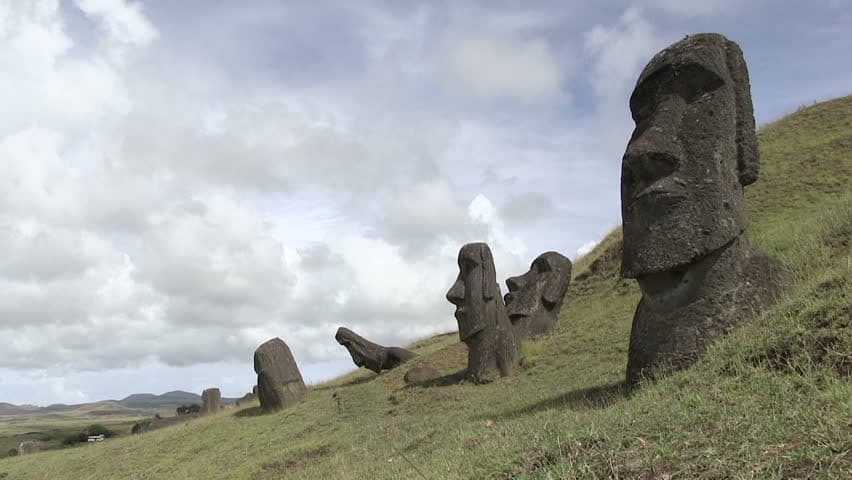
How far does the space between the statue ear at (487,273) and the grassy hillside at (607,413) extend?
1.64m

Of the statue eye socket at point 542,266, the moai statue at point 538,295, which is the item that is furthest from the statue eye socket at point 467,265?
the statue eye socket at point 542,266

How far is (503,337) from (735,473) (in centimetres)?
1166

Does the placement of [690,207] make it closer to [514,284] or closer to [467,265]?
[467,265]

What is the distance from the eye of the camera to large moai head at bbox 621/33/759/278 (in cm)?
823

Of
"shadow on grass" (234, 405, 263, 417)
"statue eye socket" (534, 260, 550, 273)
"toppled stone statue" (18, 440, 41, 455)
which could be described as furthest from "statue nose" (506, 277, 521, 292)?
"toppled stone statue" (18, 440, 41, 455)

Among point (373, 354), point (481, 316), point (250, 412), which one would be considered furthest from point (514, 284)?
point (250, 412)

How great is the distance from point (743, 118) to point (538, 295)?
1165 centimetres

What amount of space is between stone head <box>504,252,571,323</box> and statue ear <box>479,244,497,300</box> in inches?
134

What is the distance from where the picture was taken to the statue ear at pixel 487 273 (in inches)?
637

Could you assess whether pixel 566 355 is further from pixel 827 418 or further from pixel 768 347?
pixel 827 418

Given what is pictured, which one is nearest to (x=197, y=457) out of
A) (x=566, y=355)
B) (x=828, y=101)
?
(x=566, y=355)

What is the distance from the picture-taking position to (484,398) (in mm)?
12992

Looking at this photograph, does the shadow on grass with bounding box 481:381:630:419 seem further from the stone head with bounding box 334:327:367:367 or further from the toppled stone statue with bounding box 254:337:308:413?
the stone head with bounding box 334:327:367:367

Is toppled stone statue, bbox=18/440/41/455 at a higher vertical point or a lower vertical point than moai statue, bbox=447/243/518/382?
lower
